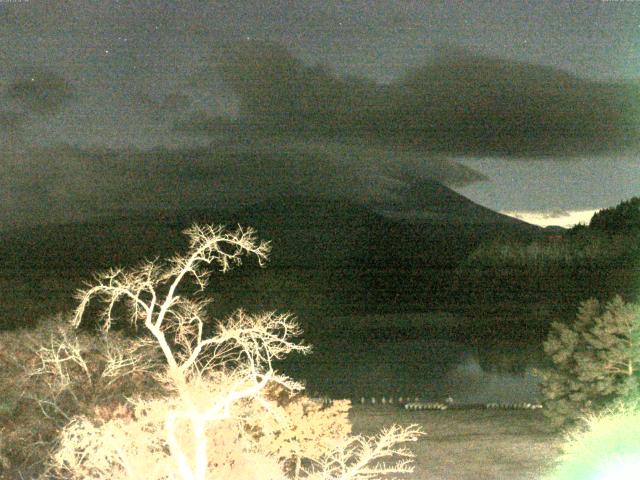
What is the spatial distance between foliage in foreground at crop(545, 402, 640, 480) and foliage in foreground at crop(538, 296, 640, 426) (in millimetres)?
3463

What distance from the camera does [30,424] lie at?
15594 millimetres

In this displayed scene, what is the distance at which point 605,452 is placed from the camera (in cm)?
1498

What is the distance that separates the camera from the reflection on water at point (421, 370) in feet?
117

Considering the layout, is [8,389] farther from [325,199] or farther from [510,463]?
[325,199]

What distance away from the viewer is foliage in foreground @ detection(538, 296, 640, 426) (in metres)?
19.5

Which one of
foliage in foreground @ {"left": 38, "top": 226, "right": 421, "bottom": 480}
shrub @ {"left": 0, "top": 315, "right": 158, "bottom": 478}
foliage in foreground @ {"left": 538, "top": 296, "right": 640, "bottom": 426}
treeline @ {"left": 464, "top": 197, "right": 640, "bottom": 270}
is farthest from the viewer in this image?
treeline @ {"left": 464, "top": 197, "right": 640, "bottom": 270}

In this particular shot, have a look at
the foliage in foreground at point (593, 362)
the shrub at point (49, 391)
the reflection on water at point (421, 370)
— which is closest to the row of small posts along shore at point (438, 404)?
the reflection on water at point (421, 370)

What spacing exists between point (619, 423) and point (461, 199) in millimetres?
117660

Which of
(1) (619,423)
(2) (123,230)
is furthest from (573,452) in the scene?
(2) (123,230)

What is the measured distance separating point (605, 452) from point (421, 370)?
2949cm

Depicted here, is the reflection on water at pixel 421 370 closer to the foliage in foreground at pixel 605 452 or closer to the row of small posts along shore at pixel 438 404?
the row of small posts along shore at pixel 438 404

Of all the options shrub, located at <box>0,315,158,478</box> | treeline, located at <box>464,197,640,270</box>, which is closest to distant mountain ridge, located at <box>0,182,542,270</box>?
treeline, located at <box>464,197,640,270</box>

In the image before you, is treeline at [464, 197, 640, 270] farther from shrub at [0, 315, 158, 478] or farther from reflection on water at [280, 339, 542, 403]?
shrub at [0, 315, 158, 478]

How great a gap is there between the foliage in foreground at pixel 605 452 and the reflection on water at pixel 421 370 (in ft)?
51.1
